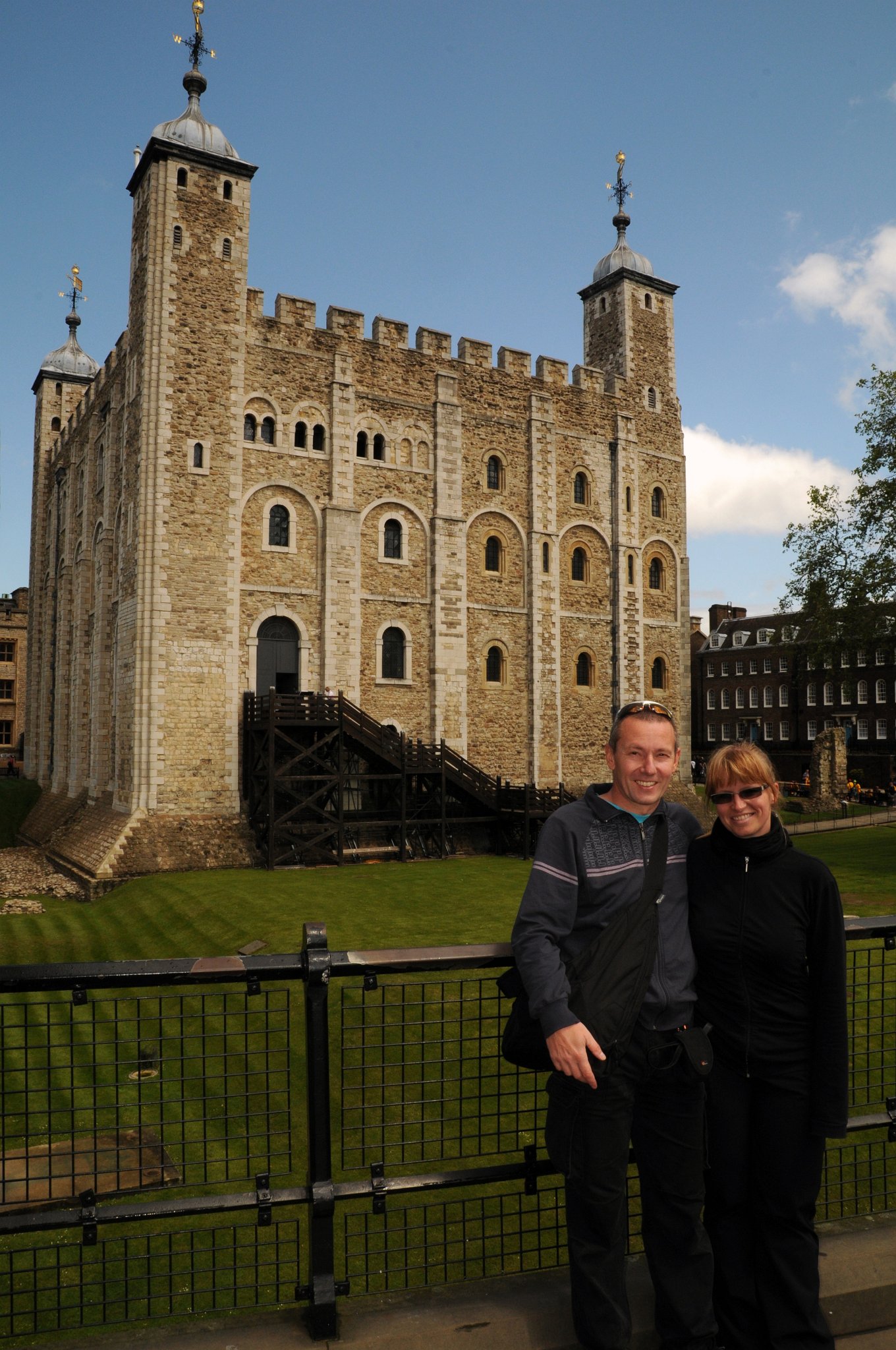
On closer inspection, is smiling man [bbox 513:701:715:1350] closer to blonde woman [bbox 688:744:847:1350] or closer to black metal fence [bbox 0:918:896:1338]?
blonde woman [bbox 688:744:847:1350]

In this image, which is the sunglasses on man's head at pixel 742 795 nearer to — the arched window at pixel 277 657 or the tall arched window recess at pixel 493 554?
the arched window at pixel 277 657

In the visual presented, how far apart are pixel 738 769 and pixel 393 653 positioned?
2260cm

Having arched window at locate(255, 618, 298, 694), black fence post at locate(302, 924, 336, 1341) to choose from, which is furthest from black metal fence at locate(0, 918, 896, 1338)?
arched window at locate(255, 618, 298, 694)

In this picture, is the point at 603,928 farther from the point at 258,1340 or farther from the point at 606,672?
the point at 606,672

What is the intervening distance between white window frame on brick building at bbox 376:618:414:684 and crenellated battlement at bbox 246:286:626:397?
8.15m

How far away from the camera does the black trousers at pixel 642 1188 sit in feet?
9.35

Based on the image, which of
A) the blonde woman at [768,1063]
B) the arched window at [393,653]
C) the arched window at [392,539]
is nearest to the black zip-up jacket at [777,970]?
the blonde woman at [768,1063]

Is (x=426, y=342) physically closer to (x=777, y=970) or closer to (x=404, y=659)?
(x=404, y=659)

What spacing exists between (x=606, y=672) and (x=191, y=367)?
15905 mm

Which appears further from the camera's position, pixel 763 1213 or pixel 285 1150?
pixel 285 1150

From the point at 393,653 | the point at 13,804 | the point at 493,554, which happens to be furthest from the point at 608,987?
the point at 13,804

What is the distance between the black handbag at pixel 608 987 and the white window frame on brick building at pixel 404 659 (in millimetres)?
22181

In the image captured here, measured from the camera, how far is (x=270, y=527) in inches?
935

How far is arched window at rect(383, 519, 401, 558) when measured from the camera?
25.7 metres
